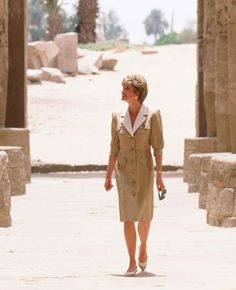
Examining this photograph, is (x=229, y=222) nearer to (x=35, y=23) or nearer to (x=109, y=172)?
(x=109, y=172)

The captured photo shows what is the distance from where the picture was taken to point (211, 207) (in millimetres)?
10375

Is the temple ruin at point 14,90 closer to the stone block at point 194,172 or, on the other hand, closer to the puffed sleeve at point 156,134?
the stone block at point 194,172

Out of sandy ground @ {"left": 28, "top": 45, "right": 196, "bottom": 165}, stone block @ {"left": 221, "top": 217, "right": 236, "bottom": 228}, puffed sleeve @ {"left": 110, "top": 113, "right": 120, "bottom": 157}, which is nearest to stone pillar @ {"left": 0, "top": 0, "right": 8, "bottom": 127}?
stone block @ {"left": 221, "top": 217, "right": 236, "bottom": 228}

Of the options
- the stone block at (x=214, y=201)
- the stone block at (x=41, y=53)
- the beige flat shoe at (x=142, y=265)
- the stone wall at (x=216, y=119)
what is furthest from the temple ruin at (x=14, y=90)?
the stone block at (x=41, y=53)

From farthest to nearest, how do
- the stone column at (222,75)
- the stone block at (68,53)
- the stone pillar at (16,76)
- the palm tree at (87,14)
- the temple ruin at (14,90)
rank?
the palm tree at (87,14) < the stone block at (68,53) < the stone pillar at (16,76) < the temple ruin at (14,90) < the stone column at (222,75)

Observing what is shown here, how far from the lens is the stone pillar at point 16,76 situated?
16469 millimetres

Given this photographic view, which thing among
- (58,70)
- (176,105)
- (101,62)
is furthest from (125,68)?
(176,105)

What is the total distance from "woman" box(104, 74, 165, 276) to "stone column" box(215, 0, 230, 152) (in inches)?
234

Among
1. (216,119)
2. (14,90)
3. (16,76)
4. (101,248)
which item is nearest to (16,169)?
(216,119)

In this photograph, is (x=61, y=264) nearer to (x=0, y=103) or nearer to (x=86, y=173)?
(x=0, y=103)

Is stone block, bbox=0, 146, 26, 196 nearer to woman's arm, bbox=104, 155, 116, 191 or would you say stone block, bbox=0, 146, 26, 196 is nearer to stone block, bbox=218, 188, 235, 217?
stone block, bbox=218, 188, 235, 217

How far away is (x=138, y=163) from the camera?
7.14 metres

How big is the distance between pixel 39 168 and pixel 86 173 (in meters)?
0.95

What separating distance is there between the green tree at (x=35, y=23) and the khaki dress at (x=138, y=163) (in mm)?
85045
